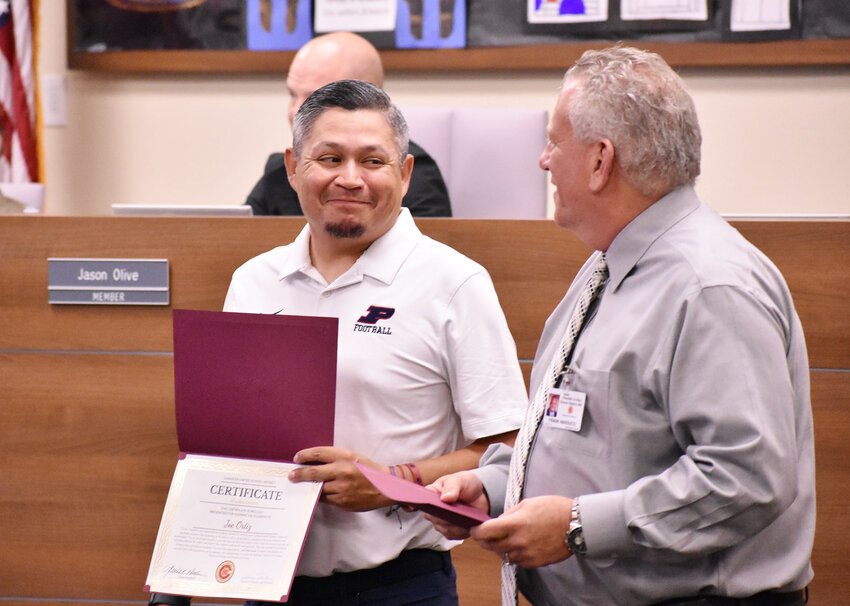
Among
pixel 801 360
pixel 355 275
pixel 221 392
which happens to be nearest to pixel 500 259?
pixel 355 275

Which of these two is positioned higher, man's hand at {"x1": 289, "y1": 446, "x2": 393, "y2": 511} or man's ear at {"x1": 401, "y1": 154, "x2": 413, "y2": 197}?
man's ear at {"x1": 401, "y1": 154, "x2": 413, "y2": 197}

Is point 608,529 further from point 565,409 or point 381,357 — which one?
point 381,357

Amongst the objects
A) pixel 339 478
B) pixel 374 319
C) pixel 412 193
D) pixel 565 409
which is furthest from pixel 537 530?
pixel 412 193

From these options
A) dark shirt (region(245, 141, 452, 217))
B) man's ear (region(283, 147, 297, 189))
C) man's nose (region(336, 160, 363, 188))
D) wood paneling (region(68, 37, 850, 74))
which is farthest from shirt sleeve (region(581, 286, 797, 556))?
wood paneling (region(68, 37, 850, 74))

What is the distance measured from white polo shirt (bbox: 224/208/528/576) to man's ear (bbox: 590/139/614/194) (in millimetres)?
330

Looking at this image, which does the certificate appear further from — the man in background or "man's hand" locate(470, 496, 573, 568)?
the man in background

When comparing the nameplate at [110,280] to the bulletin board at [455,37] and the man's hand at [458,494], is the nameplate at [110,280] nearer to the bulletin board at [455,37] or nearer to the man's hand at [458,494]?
the man's hand at [458,494]

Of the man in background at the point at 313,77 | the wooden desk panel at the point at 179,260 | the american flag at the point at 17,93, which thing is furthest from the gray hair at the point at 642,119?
the american flag at the point at 17,93

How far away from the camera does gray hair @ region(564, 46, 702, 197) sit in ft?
3.89

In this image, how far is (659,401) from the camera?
1131mm

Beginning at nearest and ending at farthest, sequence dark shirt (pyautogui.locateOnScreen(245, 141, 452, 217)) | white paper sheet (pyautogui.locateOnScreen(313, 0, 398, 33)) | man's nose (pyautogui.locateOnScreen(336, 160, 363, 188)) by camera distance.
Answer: man's nose (pyautogui.locateOnScreen(336, 160, 363, 188)), dark shirt (pyautogui.locateOnScreen(245, 141, 452, 217)), white paper sheet (pyautogui.locateOnScreen(313, 0, 398, 33))

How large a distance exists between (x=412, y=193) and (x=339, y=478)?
1.21 metres

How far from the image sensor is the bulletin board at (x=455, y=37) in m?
3.57

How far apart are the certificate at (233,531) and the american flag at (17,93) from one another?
2.88 metres
